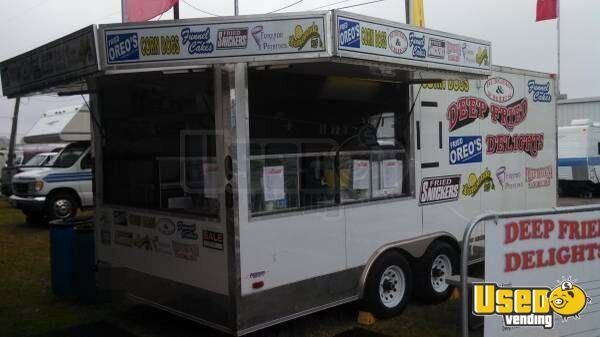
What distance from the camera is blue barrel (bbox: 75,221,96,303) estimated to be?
21.4ft

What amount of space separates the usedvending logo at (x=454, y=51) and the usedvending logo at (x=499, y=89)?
78.4 inches

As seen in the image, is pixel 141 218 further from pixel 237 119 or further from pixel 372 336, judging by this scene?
pixel 372 336

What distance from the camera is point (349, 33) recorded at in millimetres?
4125

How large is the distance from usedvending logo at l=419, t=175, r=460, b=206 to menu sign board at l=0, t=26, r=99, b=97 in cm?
367

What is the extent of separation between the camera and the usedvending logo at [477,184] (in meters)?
6.80

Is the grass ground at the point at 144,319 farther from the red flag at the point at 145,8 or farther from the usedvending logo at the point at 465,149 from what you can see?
the red flag at the point at 145,8

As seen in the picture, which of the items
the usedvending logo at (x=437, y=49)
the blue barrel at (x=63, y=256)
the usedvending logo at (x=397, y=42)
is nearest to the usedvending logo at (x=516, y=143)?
the usedvending logo at (x=437, y=49)

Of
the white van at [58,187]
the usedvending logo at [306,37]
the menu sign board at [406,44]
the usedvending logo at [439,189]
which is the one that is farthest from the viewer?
the white van at [58,187]

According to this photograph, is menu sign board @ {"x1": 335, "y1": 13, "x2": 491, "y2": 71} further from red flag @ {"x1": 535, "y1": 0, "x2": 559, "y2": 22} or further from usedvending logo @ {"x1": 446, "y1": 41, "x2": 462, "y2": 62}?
red flag @ {"x1": 535, "y1": 0, "x2": 559, "y2": 22}

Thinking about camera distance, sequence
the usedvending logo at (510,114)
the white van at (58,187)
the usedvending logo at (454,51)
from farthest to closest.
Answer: the white van at (58,187) < the usedvending logo at (510,114) < the usedvending logo at (454,51)

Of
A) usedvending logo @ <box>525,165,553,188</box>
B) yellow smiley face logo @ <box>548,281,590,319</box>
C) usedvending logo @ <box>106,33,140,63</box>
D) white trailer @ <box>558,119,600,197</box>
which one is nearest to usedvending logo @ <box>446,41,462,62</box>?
yellow smiley face logo @ <box>548,281,590,319</box>

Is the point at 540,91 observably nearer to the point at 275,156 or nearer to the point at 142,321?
the point at 275,156

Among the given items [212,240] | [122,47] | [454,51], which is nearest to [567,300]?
[454,51]

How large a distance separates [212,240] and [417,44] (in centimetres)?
237
